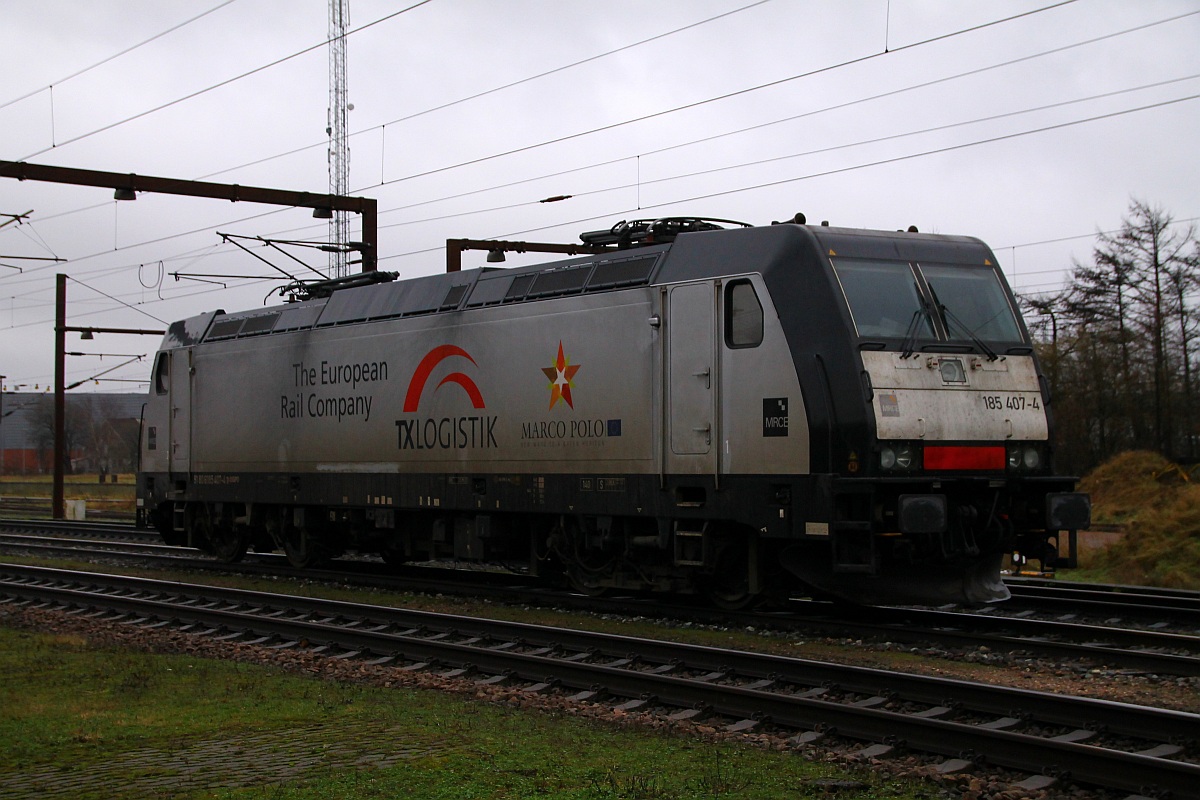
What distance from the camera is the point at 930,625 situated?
12.6 metres

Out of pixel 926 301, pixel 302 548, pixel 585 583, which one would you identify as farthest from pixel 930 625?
pixel 302 548

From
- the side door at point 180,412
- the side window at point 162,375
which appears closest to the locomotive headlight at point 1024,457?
the side door at point 180,412

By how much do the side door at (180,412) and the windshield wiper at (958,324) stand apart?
13929 millimetres

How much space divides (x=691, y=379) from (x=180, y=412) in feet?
39.8

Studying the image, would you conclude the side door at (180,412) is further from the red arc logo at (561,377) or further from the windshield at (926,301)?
the windshield at (926,301)

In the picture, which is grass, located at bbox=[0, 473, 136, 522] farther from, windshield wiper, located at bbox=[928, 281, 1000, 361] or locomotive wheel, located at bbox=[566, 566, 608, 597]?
windshield wiper, located at bbox=[928, 281, 1000, 361]

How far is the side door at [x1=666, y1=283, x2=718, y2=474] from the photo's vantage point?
1270cm

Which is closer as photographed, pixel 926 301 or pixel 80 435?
pixel 926 301

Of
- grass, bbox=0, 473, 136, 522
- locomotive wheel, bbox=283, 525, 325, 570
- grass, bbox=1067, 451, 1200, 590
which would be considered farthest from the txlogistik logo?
grass, bbox=0, 473, 136, 522

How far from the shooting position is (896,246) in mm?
12641

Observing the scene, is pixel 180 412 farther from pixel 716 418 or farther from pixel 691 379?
pixel 716 418

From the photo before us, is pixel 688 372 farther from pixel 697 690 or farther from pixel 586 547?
pixel 697 690

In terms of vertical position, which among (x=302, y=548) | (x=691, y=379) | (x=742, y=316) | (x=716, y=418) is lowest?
(x=302, y=548)

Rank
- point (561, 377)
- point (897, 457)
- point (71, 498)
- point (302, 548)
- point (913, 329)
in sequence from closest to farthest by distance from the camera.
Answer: point (897, 457) < point (913, 329) < point (561, 377) < point (302, 548) < point (71, 498)
